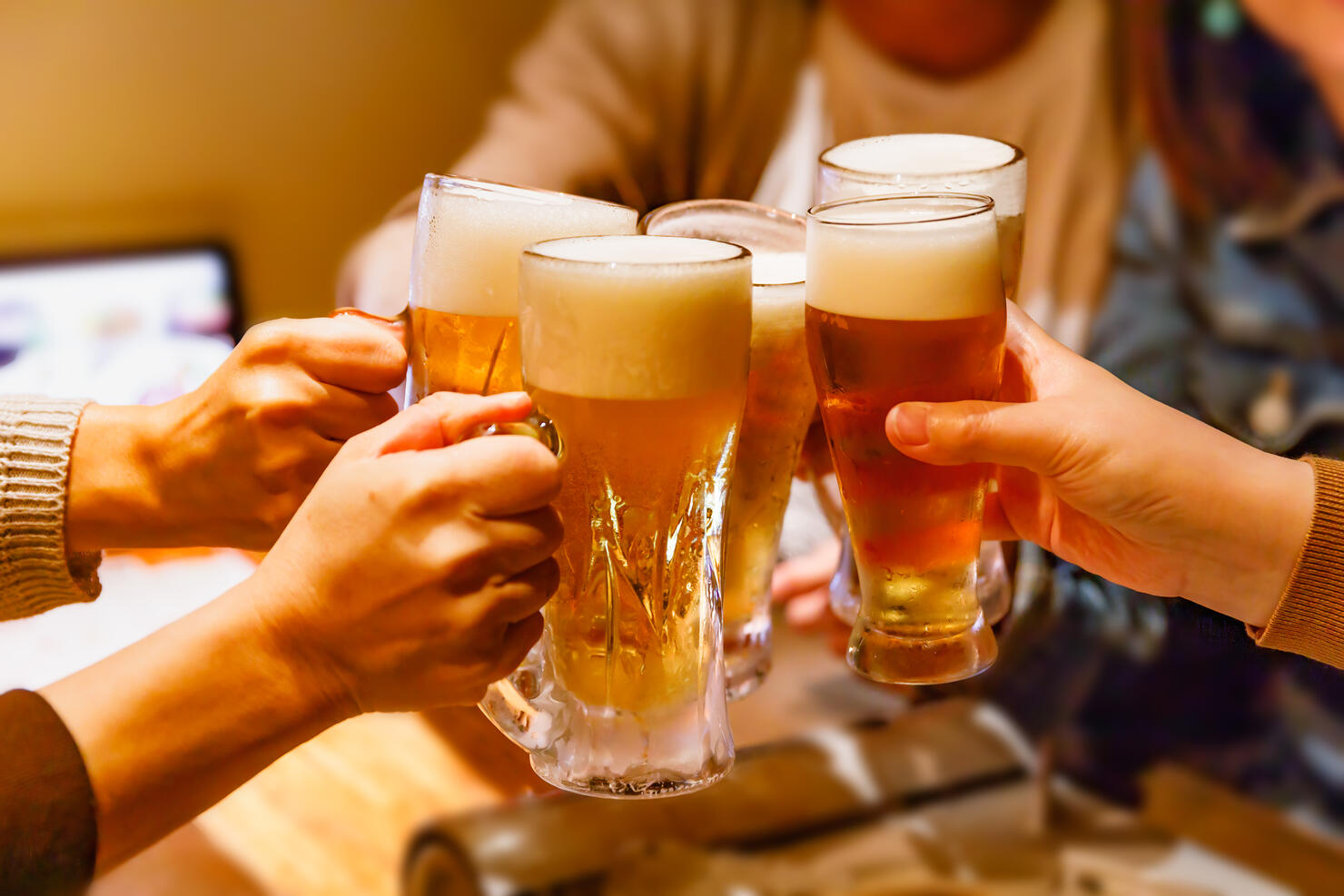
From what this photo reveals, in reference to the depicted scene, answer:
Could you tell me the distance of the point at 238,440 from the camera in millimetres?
902

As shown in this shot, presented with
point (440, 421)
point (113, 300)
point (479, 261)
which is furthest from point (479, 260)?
point (113, 300)

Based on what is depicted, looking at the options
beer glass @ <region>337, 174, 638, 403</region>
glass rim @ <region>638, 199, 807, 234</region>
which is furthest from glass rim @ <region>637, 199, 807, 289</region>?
beer glass @ <region>337, 174, 638, 403</region>

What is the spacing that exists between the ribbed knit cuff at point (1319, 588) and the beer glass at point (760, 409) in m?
0.38

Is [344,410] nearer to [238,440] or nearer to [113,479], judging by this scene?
[238,440]

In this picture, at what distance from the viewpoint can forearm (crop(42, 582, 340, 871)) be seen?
67cm

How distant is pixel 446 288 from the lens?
75cm

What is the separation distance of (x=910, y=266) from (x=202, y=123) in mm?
1874

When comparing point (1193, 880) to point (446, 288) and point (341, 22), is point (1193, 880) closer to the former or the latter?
point (446, 288)

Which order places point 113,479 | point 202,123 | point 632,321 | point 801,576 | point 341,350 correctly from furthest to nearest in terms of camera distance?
point 202,123 < point 801,576 < point 113,479 < point 341,350 < point 632,321

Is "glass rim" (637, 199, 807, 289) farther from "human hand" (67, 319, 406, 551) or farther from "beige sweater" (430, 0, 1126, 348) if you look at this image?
"beige sweater" (430, 0, 1126, 348)

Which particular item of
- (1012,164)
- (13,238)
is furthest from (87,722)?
(13,238)

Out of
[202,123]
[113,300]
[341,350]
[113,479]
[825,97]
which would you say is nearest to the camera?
[341,350]

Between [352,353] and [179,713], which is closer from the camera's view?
[179,713]

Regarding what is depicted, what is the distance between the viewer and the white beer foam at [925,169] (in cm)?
81
